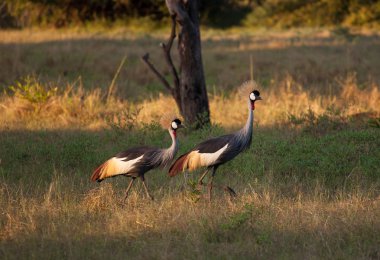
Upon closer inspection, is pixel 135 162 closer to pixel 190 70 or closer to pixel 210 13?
pixel 190 70

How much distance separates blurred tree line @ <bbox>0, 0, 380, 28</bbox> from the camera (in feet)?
101

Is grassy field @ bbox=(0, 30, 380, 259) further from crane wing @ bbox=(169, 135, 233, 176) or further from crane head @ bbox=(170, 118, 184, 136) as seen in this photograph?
crane head @ bbox=(170, 118, 184, 136)

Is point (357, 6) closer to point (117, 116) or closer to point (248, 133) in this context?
point (117, 116)

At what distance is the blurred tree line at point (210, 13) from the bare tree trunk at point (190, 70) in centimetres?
1986

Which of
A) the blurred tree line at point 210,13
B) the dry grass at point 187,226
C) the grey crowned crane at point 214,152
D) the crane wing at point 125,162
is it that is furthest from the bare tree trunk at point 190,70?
the blurred tree line at point 210,13

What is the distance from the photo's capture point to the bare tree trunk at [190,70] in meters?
10.8

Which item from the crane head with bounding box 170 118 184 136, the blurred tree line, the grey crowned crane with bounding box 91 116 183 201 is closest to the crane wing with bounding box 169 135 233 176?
the grey crowned crane with bounding box 91 116 183 201

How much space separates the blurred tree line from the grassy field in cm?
1437

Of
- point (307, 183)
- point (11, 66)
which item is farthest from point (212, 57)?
point (307, 183)

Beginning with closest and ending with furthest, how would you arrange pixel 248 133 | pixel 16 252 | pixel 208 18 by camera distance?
pixel 16 252 < pixel 248 133 < pixel 208 18

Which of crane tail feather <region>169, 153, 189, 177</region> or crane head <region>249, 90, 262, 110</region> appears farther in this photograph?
crane head <region>249, 90, 262, 110</region>

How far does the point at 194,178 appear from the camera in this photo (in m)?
8.39

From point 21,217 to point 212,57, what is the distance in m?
13.3

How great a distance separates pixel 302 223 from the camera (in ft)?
Result: 19.9
